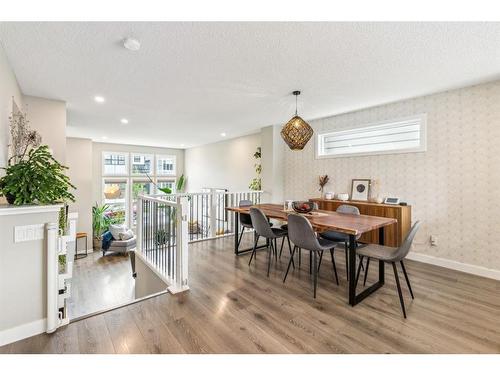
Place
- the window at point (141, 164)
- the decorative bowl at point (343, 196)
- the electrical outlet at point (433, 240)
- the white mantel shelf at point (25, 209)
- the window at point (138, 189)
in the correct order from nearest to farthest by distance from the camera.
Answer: the white mantel shelf at point (25, 209), the electrical outlet at point (433, 240), the decorative bowl at point (343, 196), the window at point (138, 189), the window at point (141, 164)

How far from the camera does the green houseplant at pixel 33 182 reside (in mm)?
1848

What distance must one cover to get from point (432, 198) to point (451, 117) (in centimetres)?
118

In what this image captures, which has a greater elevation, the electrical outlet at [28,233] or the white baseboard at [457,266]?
the electrical outlet at [28,233]

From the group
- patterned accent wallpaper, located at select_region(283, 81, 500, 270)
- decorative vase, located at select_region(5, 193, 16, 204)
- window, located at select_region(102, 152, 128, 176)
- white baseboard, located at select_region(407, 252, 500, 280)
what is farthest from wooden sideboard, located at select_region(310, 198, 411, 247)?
window, located at select_region(102, 152, 128, 176)

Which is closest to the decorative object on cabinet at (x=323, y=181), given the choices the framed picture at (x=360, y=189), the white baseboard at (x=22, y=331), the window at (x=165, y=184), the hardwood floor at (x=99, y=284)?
the framed picture at (x=360, y=189)

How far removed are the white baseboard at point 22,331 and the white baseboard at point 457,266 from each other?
4.63 meters

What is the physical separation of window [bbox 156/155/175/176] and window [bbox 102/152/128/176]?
1.12 metres

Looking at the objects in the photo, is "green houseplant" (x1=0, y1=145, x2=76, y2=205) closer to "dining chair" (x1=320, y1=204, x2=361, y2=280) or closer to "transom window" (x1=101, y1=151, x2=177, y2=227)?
"dining chair" (x1=320, y1=204, x2=361, y2=280)

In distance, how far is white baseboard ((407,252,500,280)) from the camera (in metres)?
3.04

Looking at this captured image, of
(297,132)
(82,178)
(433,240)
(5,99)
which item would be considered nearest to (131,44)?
(5,99)

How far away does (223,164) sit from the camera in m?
7.79

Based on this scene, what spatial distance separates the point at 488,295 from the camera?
2.58 meters

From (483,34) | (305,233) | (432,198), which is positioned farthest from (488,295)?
(483,34)

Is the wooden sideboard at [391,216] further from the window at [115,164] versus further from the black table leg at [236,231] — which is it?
the window at [115,164]
